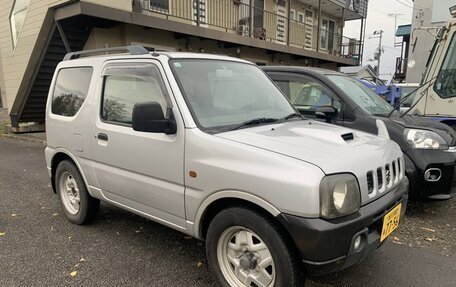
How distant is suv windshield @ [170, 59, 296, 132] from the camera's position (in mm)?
2883

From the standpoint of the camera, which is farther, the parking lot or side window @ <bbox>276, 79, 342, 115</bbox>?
side window @ <bbox>276, 79, 342, 115</bbox>

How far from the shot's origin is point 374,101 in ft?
16.3

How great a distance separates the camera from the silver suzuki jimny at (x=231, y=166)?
87.5 inches

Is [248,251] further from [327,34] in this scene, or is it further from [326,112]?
[327,34]

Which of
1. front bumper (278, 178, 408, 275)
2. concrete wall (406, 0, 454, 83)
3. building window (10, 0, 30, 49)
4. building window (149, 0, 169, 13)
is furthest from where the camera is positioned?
building window (149, 0, 169, 13)

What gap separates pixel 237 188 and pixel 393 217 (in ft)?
3.95

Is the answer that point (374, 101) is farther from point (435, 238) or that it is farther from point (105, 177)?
point (105, 177)

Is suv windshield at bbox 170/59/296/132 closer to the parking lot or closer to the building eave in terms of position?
the parking lot

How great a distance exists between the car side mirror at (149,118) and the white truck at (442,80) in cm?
476

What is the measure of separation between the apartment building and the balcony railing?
0.03m

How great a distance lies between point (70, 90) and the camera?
405cm

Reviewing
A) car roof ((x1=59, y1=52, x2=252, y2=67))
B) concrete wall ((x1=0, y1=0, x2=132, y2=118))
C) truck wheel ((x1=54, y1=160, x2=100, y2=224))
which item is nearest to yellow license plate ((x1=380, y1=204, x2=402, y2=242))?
car roof ((x1=59, y1=52, x2=252, y2=67))

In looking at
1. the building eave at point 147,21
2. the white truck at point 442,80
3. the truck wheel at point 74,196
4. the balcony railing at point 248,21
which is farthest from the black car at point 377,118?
the balcony railing at point 248,21

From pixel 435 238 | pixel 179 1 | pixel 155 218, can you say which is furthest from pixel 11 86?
pixel 435 238
